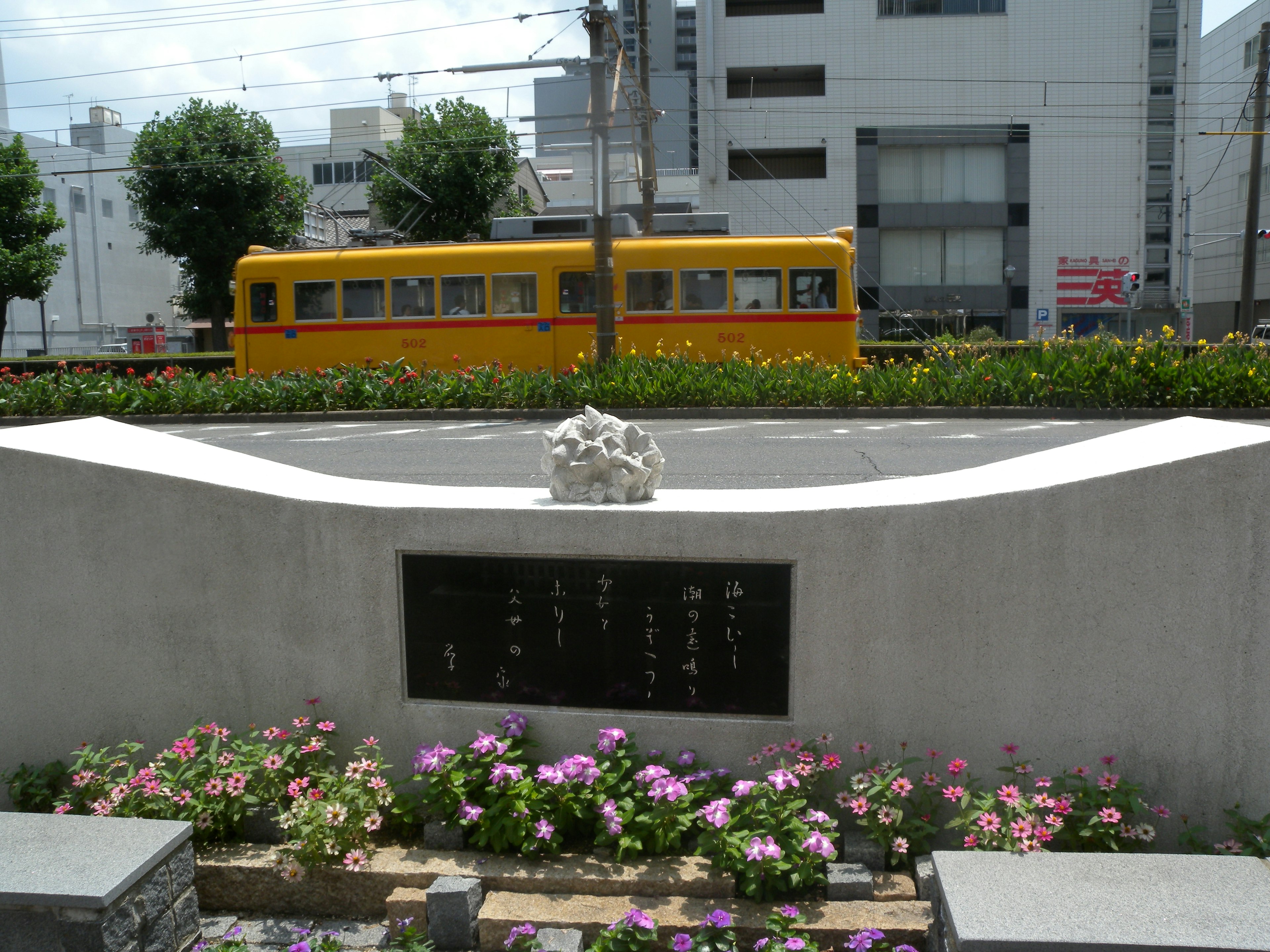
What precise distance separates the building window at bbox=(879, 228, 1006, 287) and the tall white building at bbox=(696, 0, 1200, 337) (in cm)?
6

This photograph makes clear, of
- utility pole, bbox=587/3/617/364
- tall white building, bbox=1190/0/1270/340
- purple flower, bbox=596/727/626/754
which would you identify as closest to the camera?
purple flower, bbox=596/727/626/754

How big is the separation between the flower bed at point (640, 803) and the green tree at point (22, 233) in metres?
36.7

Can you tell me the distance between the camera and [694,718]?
3.90 meters

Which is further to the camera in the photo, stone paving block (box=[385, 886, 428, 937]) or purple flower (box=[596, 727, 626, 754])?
purple flower (box=[596, 727, 626, 754])

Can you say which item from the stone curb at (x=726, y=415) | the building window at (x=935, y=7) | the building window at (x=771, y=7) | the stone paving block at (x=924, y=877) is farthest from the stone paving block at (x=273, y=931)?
the building window at (x=935, y=7)

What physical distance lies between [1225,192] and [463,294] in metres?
54.7

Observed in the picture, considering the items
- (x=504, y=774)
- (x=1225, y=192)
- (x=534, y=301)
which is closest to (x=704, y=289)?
(x=534, y=301)

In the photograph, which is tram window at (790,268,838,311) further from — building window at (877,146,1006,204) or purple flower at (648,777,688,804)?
building window at (877,146,1006,204)

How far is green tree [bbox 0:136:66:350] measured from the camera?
34781mm

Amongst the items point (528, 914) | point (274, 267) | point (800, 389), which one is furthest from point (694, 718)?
point (274, 267)

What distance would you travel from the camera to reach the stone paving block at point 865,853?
3625mm

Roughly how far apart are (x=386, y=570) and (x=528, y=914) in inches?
54.8

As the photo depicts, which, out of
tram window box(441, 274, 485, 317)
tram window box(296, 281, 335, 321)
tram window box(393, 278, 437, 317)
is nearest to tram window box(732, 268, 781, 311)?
tram window box(441, 274, 485, 317)

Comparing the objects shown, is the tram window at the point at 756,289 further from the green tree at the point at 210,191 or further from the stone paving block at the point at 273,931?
the green tree at the point at 210,191
